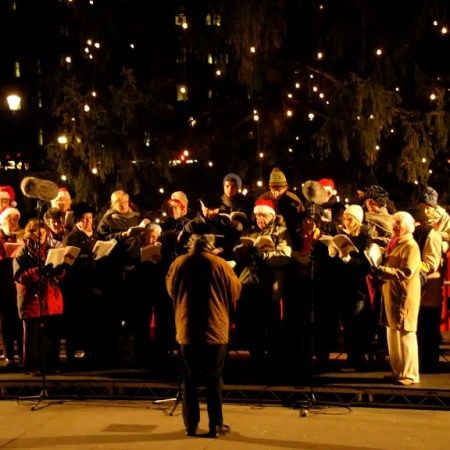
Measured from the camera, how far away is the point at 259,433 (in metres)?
8.02

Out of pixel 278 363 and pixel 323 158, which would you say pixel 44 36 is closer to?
pixel 323 158

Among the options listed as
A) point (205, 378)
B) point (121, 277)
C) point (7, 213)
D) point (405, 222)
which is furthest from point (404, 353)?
point (7, 213)

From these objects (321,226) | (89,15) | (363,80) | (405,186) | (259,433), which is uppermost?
(89,15)

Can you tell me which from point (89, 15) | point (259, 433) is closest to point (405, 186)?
point (89, 15)

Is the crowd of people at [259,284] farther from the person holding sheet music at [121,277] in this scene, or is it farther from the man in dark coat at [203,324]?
the man in dark coat at [203,324]

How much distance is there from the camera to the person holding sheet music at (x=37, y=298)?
33.0 ft

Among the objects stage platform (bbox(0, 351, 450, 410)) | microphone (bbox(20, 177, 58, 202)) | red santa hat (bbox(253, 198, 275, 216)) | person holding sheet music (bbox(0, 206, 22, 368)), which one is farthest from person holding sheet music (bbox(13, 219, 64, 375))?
red santa hat (bbox(253, 198, 275, 216))

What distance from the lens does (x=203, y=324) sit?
7.72 m

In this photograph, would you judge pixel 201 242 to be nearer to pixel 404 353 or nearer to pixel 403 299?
pixel 403 299

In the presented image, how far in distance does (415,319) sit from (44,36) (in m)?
45.2

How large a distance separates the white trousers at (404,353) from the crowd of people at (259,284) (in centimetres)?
1

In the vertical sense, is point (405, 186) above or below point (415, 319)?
above

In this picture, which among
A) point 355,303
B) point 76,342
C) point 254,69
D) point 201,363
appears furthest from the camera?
point 254,69

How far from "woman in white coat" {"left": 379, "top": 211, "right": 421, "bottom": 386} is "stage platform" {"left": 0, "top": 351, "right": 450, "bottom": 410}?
239 mm
